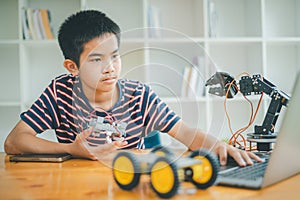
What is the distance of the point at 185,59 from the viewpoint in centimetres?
72

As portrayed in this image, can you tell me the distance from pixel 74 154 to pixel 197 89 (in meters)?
0.50

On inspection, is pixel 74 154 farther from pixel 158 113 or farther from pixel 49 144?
pixel 158 113

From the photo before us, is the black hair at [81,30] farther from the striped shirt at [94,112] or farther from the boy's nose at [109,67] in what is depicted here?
the boy's nose at [109,67]

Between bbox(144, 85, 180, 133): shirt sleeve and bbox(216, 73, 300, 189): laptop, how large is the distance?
0.20 metres

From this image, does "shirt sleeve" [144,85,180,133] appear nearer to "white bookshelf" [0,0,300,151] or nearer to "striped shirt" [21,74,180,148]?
"striped shirt" [21,74,180,148]

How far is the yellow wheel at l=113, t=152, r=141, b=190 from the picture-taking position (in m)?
0.63

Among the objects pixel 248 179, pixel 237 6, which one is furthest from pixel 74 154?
pixel 237 6

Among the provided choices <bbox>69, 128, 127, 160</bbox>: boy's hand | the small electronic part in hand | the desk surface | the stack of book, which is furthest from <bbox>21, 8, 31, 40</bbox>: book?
the small electronic part in hand

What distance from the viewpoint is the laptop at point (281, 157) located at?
2.15 feet

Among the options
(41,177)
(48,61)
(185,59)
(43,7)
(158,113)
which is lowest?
(41,177)

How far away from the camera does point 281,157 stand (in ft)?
2.29

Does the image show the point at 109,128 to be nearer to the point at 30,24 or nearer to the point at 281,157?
the point at 281,157

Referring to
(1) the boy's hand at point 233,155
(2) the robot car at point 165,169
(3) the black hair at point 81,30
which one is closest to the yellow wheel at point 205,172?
(2) the robot car at point 165,169

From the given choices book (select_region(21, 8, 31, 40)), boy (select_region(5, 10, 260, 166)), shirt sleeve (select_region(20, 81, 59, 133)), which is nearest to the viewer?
boy (select_region(5, 10, 260, 166))
